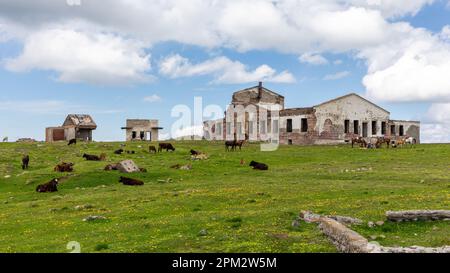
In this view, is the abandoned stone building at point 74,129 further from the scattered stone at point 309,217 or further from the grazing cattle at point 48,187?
the scattered stone at point 309,217

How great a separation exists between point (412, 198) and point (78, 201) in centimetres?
1669

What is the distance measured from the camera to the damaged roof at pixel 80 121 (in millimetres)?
88625

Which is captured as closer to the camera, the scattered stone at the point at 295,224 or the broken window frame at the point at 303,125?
the scattered stone at the point at 295,224

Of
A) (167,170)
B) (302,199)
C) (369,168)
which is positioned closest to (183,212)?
(302,199)

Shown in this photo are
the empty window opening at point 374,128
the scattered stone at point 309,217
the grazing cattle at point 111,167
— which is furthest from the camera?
the empty window opening at point 374,128

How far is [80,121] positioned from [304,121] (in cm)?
3987

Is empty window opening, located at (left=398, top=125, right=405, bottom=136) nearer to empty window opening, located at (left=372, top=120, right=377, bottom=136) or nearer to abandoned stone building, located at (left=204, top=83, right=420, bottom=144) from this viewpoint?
abandoned stone building, located at (left=204, top=83, right=420, bottom=144)

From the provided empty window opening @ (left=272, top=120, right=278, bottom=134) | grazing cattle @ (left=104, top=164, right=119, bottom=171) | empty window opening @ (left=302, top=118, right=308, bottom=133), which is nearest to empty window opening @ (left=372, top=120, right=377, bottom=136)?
empty window opening @ (left=302, top=118, right=308, bottom=133)

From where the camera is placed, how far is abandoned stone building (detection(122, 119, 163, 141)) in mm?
94875

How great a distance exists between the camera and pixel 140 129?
95.2m

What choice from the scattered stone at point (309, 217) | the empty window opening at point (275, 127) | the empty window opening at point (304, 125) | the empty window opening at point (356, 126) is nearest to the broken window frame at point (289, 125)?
the empty window opening at point (275, 127)

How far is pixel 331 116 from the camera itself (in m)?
73.9

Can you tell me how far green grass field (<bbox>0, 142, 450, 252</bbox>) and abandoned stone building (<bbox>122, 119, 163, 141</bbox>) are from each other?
45796 millimetres

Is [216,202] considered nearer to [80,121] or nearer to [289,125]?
[289,125]
